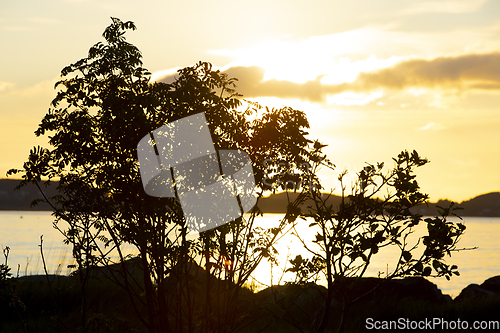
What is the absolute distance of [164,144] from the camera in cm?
651

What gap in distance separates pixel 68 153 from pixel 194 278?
2647mm

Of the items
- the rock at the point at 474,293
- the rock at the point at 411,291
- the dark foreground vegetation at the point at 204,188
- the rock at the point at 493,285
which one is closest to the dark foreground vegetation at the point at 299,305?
the rock at the point at 411,291

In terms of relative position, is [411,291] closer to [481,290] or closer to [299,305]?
[481,290]

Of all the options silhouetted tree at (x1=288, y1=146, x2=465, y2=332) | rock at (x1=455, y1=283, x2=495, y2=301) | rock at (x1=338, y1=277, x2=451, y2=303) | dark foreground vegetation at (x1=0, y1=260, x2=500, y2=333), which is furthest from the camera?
rock at (x1=455, y1=283, x2=495, y2=301)

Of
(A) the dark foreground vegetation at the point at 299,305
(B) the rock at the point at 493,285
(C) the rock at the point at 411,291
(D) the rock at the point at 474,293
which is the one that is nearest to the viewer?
(A) the dark foreground vegetation at the point at 299,305

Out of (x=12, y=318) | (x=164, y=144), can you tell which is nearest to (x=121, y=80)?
(x=164, y=144)

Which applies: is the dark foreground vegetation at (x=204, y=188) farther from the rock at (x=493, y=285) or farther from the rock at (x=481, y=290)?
the rock at (x=493, y=285)

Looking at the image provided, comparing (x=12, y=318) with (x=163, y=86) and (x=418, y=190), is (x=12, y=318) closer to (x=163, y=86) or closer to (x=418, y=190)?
(x=163, y=86)

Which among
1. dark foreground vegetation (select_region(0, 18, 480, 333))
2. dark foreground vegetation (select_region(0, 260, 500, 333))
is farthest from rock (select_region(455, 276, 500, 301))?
dark foreground vegetation (select_region(0, 18, 480, 333))

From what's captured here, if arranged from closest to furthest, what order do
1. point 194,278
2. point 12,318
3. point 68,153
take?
point 68,153 < point 194,278 < point 12,318

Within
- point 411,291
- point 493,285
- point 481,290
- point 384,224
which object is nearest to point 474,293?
point 481,290

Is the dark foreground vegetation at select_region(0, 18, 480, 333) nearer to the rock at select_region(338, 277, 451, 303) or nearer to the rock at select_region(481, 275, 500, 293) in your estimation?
the rock at select_region(338, 277, 451, 303)

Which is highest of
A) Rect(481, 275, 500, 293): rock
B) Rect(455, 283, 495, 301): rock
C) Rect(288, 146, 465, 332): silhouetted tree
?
Rect(288, 146, 465, 332): silhouetted tree

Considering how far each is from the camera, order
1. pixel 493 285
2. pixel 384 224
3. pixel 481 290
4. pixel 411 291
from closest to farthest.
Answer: pixel 384 224 → pixel 411 291 → pixel 481 290 → pixel 493 285
